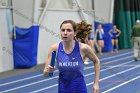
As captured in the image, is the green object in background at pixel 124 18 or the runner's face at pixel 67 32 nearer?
the runner's face at pixel 67 32

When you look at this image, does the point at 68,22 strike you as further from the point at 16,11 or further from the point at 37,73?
the point at 16,11

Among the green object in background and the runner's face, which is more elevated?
the green object in background

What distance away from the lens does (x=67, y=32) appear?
15.2ft

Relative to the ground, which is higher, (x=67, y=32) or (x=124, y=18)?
(x=124, y=18)

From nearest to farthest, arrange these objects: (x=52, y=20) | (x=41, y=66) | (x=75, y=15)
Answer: (x=41, y=66) < (x=52, y=20) < (x=75, y=15)

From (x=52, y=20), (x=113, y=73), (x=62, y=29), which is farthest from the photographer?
(x=52, y=20)

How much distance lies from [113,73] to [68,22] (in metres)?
9.29

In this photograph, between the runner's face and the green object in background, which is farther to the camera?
the green object in background

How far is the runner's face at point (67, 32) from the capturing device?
4.63m

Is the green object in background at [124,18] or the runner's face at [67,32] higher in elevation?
the green object in background at [124,18]

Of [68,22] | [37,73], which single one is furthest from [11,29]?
[68,22]

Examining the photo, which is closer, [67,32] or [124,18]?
→ [67,32]

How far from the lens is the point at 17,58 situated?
16.9 metres

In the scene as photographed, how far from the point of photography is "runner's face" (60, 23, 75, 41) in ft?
15.2
